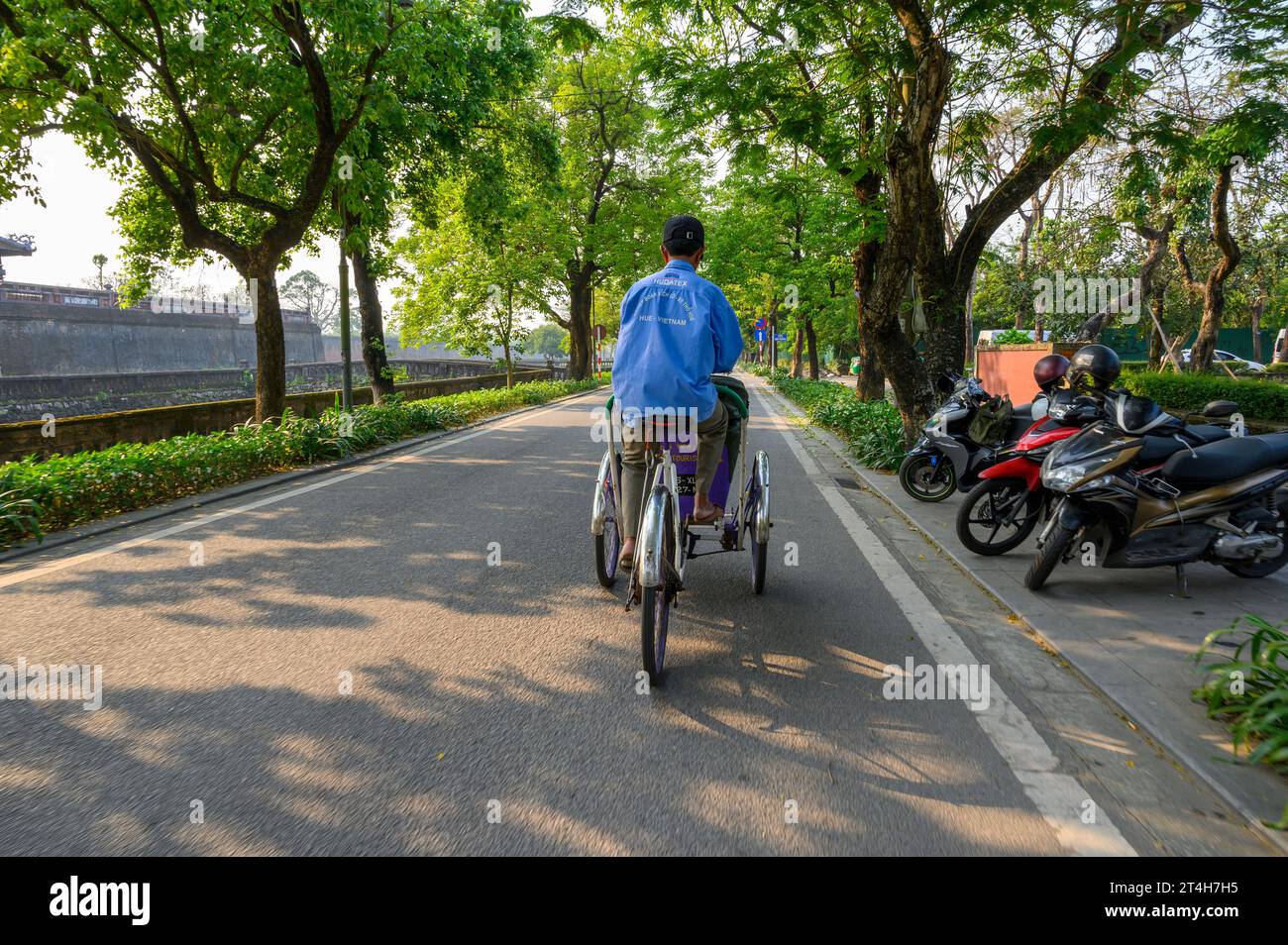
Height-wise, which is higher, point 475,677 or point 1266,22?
point 1266,22

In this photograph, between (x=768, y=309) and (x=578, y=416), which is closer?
(x=578, y=416)

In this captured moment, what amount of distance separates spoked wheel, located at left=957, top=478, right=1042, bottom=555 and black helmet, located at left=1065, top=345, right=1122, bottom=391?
0.85m

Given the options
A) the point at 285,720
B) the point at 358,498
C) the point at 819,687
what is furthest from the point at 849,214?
the point at 285,720

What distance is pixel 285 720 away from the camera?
303 cm

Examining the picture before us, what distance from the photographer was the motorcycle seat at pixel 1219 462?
4535 millimetres

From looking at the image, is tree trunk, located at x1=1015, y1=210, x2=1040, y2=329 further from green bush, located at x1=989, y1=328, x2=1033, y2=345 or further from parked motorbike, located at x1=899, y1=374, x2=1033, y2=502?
parked motorbike, located at x1=899, y1=374, x2=1033, y2=502

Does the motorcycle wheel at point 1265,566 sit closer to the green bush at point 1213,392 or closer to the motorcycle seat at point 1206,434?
the motorcycle seat at point 1206,434

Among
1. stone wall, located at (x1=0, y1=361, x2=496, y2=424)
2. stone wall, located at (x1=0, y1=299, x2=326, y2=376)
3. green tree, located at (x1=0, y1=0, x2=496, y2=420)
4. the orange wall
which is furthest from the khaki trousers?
stone wall, located at (x1=0, y1=299, x2=326, y2=376)

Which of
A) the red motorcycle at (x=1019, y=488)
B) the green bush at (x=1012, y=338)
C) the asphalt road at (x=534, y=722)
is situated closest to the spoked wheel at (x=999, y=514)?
the red motorcycle at (x=1019, y=488)

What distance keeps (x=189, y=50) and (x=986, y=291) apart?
3262cm

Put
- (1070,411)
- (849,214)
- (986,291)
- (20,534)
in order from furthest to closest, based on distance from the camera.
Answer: (986,291)
(849,214)
(20,534)
(1070,411)

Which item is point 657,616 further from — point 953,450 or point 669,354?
point 953,450

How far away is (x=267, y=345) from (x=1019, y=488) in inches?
429
